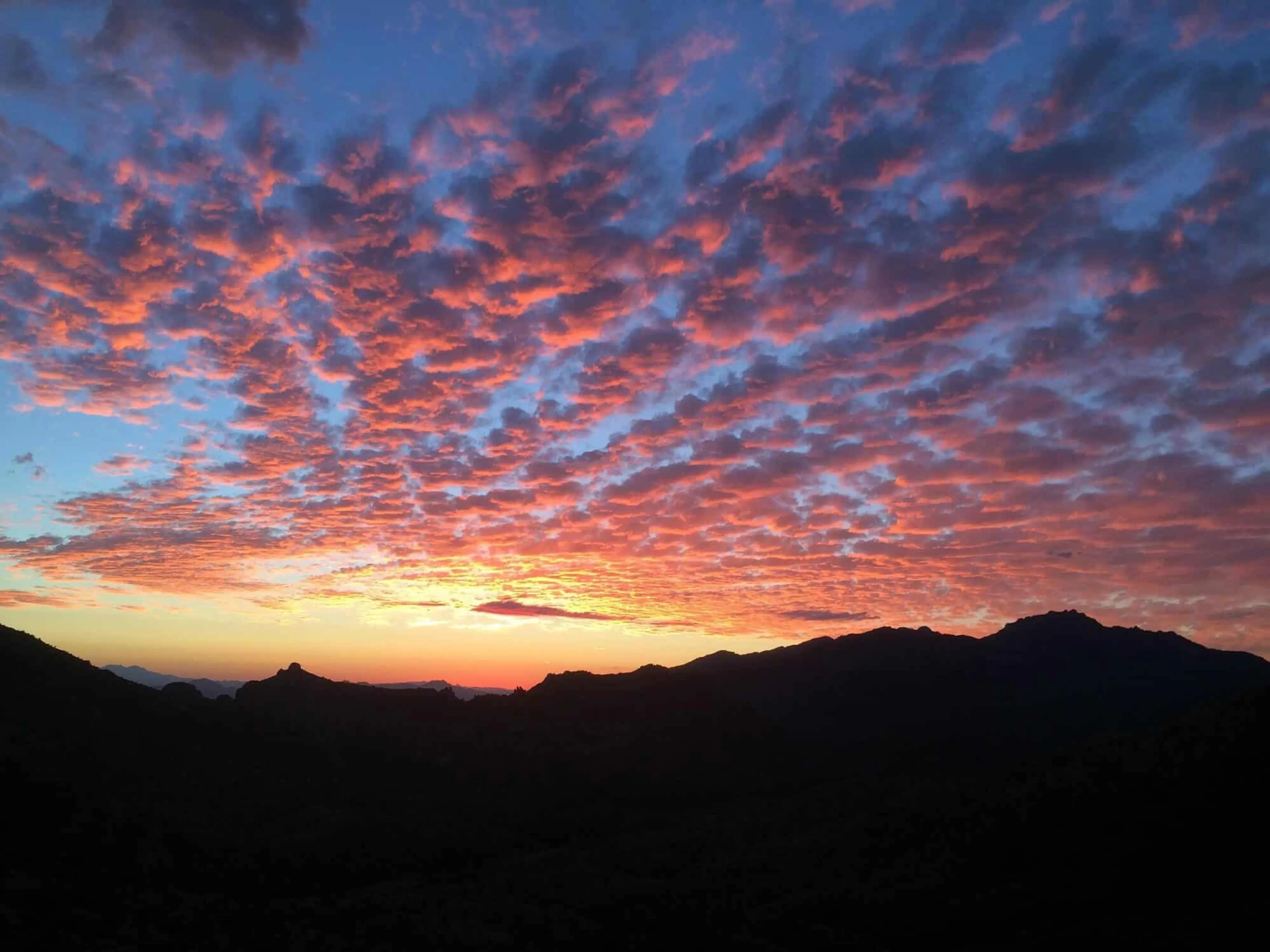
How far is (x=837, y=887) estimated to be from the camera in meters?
39.7

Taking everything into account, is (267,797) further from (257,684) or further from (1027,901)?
(1027,901)

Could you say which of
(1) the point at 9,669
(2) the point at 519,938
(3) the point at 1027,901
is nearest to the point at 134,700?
(1) the point at 9,669

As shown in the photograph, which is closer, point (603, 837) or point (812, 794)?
point (603, 837)

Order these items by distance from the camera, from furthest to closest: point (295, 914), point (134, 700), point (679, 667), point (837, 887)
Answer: point (679, 667) → point (134, 700) → point (837, 887) → point (295, 914)

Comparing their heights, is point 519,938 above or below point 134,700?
below

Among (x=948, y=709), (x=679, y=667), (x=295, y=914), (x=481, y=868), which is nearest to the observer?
(x=295, y=914)

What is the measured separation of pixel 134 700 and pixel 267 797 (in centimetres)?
1663

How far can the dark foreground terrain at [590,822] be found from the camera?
33156 mm

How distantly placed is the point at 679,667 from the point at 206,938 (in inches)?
3538

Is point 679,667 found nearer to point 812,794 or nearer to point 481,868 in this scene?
point 812,794

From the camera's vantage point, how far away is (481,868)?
47.7m

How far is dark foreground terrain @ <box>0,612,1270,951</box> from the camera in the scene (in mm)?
33156

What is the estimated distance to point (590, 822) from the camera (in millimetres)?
62062

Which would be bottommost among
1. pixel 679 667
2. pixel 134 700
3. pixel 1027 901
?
pixel 1027 901
